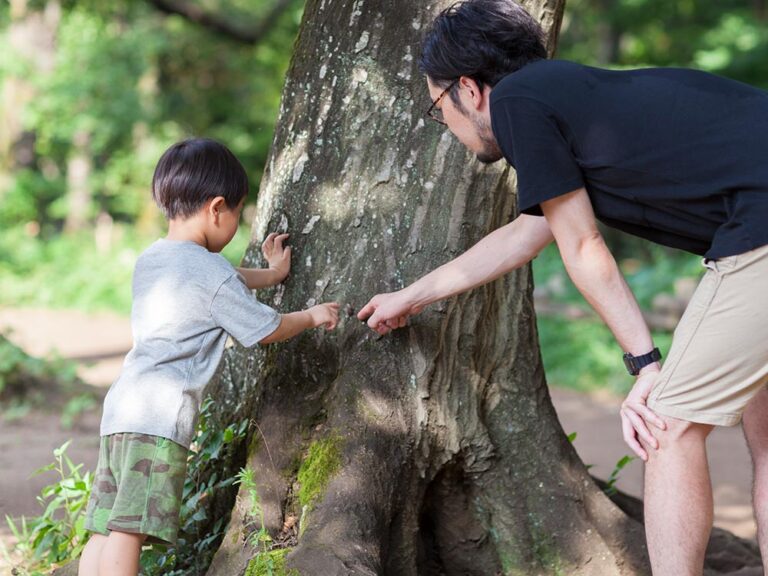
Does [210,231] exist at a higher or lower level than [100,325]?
lower

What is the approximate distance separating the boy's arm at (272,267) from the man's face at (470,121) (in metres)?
0.93

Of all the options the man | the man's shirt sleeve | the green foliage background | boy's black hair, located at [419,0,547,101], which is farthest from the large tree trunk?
the green foliage background

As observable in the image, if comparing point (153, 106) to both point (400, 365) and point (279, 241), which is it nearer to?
point (279, 241)

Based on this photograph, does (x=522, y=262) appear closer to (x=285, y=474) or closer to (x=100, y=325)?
(x=285, y=474)

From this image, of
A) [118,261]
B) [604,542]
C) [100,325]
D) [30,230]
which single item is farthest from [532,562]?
[30,230]

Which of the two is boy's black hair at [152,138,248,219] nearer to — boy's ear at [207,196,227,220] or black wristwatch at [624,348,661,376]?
boy's ear at [207,196,227,220]

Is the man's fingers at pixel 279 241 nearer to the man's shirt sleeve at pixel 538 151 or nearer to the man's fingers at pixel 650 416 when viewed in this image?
the man's shirt sleeve at pixel 538 151

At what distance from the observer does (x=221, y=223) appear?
326cm

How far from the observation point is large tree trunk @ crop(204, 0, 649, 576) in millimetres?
3383

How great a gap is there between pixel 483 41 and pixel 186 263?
1165 millimetres

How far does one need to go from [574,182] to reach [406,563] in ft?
5.32

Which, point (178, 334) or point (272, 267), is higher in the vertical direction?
point (272, 267)

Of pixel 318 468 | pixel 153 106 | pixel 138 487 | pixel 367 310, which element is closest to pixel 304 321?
pixel 367 310

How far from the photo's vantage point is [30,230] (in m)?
21.0
